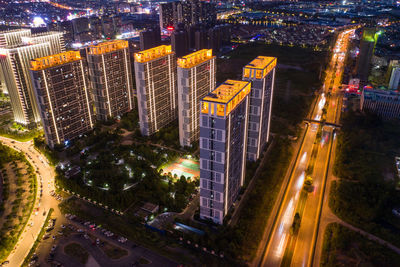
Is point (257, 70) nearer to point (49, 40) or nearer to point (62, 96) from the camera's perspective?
point (62, 96)

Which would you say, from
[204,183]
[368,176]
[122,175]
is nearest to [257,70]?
[204,183]

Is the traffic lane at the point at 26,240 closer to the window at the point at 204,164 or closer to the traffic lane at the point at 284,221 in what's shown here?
the window at the point at 204,164

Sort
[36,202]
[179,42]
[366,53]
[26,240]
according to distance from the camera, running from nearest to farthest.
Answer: [26,240], [36,202], [366,53], [179,42]

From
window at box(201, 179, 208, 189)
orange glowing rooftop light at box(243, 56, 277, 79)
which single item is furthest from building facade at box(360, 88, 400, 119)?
window at box(201, 179, 208, 189)

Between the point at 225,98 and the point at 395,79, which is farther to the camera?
the point at 395,79

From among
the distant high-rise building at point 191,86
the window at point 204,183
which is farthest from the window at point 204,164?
the distant high-rise building at point 191,86

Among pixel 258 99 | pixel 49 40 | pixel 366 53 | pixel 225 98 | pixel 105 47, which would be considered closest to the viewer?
pixel 225 98
